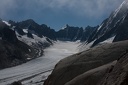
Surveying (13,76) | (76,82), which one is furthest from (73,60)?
(13,76)

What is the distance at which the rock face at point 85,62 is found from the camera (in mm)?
21266

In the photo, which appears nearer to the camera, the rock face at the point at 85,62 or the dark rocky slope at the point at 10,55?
the rock face at the point at 85,62

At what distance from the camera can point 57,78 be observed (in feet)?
72.0

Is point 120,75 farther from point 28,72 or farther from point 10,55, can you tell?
point 10,55

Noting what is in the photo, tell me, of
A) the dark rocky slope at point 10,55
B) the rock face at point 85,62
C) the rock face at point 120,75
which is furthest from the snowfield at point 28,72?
the rock face at point 120,75

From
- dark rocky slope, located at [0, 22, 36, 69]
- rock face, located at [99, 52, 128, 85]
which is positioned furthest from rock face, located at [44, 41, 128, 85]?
dark rocky slope, located at [0, 22, 36, 69]

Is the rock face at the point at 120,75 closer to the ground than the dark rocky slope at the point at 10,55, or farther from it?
closer to the ground

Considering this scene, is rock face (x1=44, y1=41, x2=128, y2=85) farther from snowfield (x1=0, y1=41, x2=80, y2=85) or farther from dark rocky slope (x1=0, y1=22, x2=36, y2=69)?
dark rocky slope (x1=0, y1=22, x2=36, y2=69)

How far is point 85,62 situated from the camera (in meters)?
21.6

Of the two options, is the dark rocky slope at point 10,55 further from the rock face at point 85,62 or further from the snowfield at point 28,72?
the rock face at point 85,62

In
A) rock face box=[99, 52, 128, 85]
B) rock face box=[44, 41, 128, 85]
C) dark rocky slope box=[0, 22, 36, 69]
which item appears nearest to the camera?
rock face box=[99, 52, 128, 85]

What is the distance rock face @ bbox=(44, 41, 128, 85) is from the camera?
837 inches

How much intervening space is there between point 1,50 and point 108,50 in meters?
158

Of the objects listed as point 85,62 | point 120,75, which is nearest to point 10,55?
point 85,62
